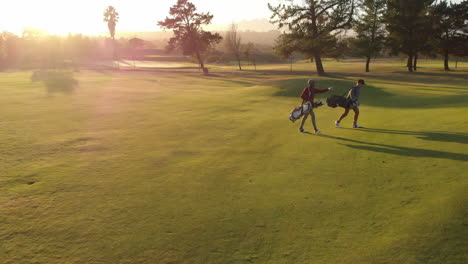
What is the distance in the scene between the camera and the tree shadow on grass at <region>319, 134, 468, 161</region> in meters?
9.12

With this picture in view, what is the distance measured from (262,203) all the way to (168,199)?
7.21 feet

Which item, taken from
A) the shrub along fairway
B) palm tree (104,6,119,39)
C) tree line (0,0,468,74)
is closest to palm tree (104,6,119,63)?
palm tree (104,6,119,39)

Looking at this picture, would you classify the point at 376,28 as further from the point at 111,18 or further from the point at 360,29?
the point at 111,18

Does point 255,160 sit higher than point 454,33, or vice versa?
point 454,33

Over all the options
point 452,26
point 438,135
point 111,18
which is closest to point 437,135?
point 438,135

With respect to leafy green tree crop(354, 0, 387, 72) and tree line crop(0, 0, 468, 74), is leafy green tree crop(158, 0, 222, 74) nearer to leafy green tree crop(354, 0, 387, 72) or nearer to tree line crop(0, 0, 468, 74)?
tree line crop(0, 0, 468, 74)

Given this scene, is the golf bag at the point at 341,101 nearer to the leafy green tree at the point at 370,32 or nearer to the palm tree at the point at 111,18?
the leafy green tree at the point at 370,32

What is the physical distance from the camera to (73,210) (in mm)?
6965

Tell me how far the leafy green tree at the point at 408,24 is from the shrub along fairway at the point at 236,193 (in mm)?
49882

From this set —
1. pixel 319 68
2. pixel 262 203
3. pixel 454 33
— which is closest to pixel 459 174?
pixel 262 203

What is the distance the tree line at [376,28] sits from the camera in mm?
50562

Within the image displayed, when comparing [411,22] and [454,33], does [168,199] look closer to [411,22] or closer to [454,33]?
[411,22]

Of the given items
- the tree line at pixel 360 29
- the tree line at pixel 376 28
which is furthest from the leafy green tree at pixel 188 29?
the tree line at pixel 376 28

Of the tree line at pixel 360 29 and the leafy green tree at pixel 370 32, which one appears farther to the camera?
the leafy green tree at pixel 370 32
